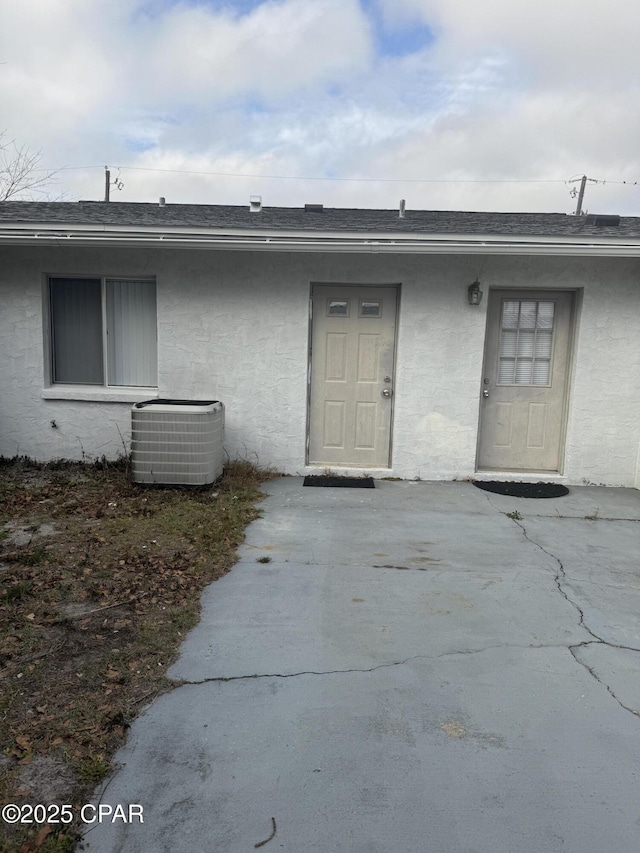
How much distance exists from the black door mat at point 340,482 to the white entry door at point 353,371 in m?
0.28

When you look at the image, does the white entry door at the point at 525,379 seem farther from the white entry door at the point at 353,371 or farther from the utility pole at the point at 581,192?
the utility pole at the point at 581,192

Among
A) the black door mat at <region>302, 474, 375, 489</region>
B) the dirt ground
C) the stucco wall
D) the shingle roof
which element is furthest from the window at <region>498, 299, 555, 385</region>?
the dirt ground

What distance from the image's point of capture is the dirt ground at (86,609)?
209cm

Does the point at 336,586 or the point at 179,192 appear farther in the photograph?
the point at 179,192

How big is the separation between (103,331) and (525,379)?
520 centimetres

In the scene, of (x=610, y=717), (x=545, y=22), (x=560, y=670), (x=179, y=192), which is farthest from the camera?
(x=179, y=192)

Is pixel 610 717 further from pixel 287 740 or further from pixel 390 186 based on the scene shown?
pixel 390 186

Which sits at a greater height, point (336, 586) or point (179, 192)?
point (179, 192)

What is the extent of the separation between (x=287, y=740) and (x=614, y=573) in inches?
117

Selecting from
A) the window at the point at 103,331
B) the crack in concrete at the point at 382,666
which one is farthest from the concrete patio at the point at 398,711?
the window at the point at 103,331

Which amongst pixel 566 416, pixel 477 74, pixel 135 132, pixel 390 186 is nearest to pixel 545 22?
pixel 477 74

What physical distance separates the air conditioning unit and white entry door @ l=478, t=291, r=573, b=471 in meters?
3.32

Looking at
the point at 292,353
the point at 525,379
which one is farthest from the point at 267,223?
the point at 525,379

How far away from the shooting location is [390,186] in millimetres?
28891
